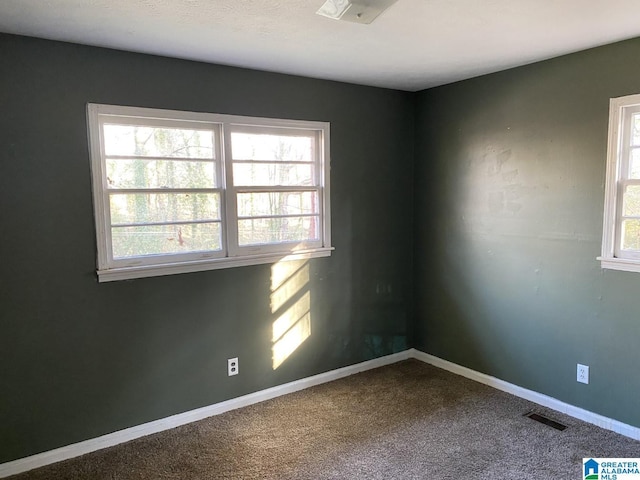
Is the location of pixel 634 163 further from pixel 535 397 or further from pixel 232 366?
pixel 232 366

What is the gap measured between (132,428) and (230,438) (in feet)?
2.05

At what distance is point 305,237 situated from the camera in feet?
11.6

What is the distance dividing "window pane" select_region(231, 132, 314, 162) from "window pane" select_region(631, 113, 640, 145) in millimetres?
2113

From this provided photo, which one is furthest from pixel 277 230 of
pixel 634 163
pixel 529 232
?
pixel 634 163

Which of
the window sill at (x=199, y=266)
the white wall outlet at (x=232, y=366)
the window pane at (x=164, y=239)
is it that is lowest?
the white wall outlet at (x=232, y=366)

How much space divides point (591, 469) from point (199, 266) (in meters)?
2.59

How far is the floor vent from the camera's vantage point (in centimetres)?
289

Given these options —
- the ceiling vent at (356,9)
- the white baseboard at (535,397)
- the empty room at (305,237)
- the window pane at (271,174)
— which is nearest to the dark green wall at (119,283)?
the empty room at (305,237)

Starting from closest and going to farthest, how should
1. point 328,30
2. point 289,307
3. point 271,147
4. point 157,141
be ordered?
point 328,30, point 157,141, point 271,147, point 289,307

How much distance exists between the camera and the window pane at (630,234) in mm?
2727

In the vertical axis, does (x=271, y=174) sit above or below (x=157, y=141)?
below

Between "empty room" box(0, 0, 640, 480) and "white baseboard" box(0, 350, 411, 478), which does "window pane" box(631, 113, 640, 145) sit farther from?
"white baseboard" box(0, 350, 411, 478)

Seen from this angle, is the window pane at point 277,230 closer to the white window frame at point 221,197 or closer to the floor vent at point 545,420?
the white window frame at point 221,197

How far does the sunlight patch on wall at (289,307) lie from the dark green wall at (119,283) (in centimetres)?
6
